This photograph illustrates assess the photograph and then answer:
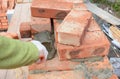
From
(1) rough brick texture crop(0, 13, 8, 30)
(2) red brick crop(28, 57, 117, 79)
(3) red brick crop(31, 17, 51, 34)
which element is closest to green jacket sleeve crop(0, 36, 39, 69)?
(2) red brick crop(28, 57, 117, 79)

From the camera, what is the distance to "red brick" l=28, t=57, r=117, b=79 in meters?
1.94

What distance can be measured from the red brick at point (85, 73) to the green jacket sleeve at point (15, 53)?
1.37 ft

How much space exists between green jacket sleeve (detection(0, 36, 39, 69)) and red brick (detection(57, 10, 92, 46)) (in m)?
0.48

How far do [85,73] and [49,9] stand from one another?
0.86 m

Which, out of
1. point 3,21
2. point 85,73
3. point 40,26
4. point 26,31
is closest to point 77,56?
point 85,73

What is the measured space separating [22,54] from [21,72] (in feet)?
3.09

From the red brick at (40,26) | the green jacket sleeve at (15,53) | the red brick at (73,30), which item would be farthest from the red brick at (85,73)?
the red brick at (40,26)

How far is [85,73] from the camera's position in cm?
197

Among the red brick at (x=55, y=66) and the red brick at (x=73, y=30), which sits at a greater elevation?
the red brick at (x=73, y=30)

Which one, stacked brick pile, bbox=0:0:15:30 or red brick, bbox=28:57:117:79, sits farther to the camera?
stacked brick pile, bbox=0:0:15:30

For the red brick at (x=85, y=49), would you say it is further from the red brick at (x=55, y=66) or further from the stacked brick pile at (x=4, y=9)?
the stacked brick pile at (x=4, y=9)

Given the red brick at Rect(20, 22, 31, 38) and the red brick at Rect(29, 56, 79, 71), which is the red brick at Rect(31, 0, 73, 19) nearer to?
the red brick at Rect(20, 22, 31, 38)

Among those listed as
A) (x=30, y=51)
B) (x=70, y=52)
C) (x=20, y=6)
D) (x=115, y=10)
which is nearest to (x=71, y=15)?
(x=70, y=52)

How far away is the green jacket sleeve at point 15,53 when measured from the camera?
4.59ft
